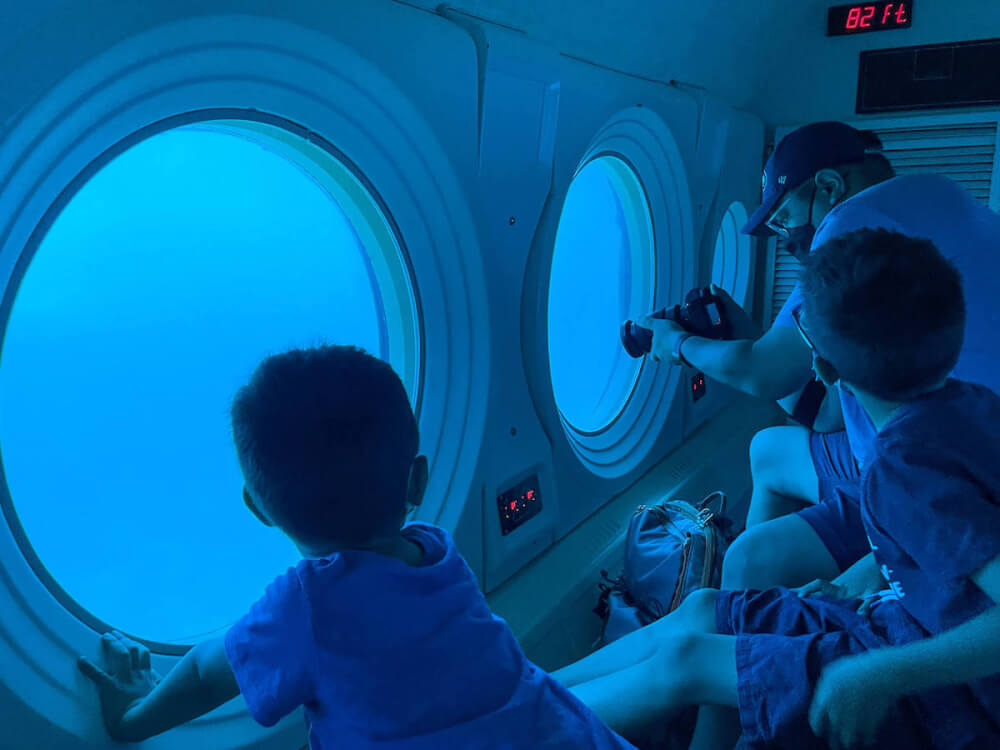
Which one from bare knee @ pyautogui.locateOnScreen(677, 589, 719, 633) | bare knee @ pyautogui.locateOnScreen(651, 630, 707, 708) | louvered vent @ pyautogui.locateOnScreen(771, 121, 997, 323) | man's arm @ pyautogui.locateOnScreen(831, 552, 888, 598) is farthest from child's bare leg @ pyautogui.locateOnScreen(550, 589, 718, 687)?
louvered vent @ pyautogui.locateOnScreen(771, 121, 997, 323)

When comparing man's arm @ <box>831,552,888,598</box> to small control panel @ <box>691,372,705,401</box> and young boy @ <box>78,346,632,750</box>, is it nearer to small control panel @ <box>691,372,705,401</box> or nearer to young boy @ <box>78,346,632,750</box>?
young boy @ <box>78,346,632,750</box>

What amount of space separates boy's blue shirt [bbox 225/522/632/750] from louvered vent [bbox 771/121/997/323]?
283 cm

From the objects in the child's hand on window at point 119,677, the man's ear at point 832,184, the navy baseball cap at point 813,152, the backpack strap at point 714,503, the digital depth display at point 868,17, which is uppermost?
the digital depth display at point 868,17

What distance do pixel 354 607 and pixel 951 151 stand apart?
3.47 meters

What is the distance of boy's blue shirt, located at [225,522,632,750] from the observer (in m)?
0.92

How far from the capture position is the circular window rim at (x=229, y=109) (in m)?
0.97

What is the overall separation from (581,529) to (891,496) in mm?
1291

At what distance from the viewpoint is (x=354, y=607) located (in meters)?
0.93

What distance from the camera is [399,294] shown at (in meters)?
1.66

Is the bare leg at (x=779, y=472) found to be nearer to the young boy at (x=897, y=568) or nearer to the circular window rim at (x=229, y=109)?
the young boy at (x=897, y=568)

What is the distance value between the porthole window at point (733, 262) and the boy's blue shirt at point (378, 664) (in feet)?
9.87

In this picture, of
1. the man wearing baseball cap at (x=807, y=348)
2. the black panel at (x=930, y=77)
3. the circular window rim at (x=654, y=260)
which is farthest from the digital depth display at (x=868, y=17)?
the man wearing baseball cap at (x=807, y=348)

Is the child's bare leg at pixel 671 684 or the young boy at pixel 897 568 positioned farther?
the child's bare leg at pixel 671 684

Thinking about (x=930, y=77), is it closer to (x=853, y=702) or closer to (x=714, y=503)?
(x=714, y=503)
